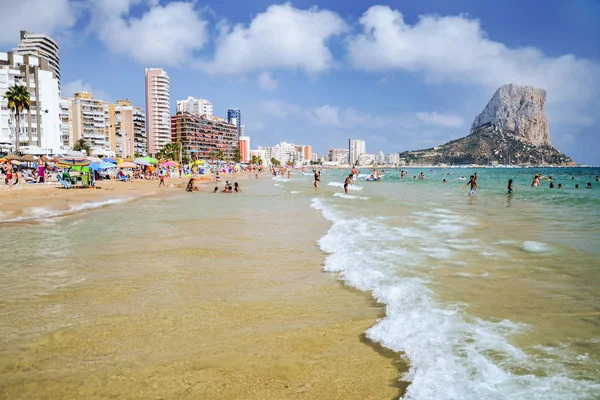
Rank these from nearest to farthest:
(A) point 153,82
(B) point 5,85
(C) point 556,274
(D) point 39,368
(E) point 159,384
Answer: (E) point 159,384
(D) point 39,368
(C) point 556,274
(B) point 5,85
(A) point 153,82

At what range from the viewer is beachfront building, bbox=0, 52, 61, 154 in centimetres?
5956

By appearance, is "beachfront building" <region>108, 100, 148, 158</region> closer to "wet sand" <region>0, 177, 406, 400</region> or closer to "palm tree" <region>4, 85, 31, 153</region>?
"palm tree" <region>4, 85, 31, 153</region>

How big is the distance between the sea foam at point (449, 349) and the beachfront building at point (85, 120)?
97.6m

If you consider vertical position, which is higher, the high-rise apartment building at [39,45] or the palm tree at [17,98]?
the high-rise apartment building at [39,45]

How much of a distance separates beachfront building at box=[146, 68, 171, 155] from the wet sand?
13469 centimetres

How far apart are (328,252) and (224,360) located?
4.82m

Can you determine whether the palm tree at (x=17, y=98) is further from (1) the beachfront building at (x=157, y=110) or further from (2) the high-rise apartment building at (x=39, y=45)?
(1) the beachfront building at (x=157, y=110)

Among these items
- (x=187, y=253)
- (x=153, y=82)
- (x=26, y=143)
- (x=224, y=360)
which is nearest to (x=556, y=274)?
(x=224, y=360)

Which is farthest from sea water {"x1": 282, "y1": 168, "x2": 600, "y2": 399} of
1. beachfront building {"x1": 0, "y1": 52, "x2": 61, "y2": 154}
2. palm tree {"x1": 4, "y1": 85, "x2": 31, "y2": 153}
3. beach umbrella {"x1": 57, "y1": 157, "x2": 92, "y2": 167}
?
beachfront building {"x1": 0, "y1": 52, "x2": 61, "y2": 154}

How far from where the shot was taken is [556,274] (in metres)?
6.32

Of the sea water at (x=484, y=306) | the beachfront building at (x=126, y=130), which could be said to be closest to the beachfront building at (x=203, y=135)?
the beachfront building at (x=126, y=130)

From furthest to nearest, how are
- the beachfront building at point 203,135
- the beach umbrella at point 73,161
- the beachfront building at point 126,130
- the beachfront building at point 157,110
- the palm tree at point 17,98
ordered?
the beachfront building at point 203,135 → the beachfront building at point 157,110 → the beachfront building at point 126,130 → the palm tree at point 17,98 → the beach umbrella at point 73,161

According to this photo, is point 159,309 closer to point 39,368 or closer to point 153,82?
point 39,368

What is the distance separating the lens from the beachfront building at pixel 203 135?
146000 mm
